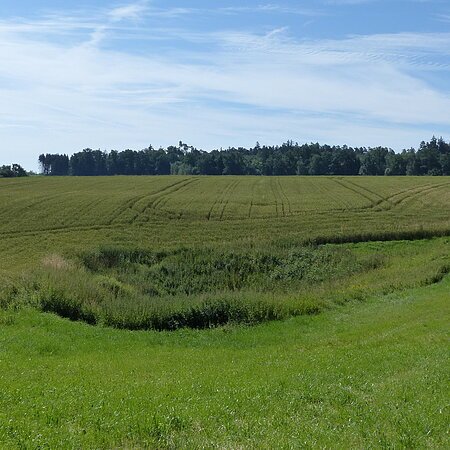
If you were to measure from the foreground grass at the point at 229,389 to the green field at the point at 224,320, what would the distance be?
0.06 metres

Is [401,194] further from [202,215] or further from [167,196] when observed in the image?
[202,215]

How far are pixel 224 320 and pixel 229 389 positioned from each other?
17316 mm

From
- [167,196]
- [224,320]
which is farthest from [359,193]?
[224,320]

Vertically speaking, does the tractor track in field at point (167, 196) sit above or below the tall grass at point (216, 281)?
above

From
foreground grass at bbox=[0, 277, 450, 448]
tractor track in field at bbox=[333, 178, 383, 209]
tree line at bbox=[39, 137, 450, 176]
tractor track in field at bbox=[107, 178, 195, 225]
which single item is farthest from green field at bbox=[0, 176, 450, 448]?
tree line at bbox=[39, 137, 450, 176]

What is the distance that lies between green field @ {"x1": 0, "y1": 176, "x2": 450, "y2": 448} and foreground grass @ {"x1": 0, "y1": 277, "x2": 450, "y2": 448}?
55mm

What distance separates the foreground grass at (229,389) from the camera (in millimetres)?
9836

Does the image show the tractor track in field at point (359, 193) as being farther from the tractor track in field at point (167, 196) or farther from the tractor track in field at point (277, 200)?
the tractor track in field at point (167, 196)

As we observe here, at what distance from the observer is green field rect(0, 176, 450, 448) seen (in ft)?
34.8

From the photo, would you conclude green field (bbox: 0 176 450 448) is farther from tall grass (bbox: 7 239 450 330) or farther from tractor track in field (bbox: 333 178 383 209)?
tractor track in field (bbox: 333 178 383 209)

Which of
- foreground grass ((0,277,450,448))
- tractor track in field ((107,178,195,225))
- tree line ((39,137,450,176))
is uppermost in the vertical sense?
tree line ((39,137,450,176))

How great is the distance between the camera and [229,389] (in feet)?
44.3

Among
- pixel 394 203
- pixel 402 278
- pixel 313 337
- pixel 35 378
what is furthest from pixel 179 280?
pixel 394 203

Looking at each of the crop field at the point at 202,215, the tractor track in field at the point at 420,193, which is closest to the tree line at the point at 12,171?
the crop field at the point at 202,215
